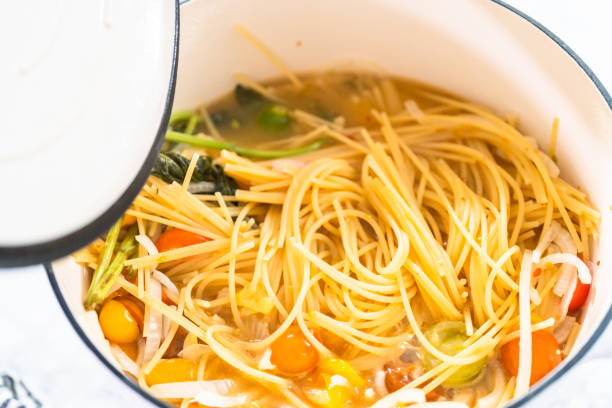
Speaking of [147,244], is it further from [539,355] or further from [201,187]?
[539,355]

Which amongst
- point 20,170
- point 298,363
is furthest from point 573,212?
point 20,170

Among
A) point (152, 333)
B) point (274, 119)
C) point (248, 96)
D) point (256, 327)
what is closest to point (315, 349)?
point (256, 327)

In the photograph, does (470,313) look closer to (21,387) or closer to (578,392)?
(578,392)

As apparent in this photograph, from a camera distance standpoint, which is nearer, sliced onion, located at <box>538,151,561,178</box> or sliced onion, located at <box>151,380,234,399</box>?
sliced onion, located at <box>151,380,234,399</box>

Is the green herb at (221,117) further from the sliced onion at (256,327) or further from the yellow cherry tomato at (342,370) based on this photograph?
the yellow cherry tomato at (342,370)

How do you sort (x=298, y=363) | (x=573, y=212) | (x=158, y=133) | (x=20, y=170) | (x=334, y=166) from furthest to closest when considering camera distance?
(x=334, y=166) → (x=573, y=212) → (x=298, y=363) → (x=158, y=133) → (x=20, y=170)

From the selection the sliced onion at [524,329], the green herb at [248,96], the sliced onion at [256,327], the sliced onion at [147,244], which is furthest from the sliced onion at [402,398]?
the green herb at [248,96]

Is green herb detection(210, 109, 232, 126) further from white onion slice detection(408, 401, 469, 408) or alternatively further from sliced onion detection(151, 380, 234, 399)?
white onion slice detection(408, 401, 469, 408)

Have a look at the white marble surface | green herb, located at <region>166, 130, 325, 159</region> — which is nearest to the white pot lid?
the white marble surface
